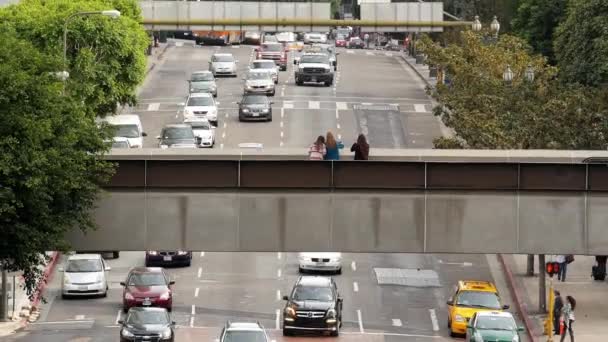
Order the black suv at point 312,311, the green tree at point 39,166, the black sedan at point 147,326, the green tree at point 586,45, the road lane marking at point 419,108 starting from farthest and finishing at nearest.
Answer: the road lane marking at point 419,108
the green tree at point 586,45
the black suv at point 312,311
the black sedan at point 147,326
the green tree at point 39,166

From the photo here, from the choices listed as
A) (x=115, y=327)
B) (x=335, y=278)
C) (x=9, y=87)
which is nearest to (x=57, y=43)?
(x=335, y=278)

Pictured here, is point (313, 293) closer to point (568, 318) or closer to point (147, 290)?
point (147, 290)

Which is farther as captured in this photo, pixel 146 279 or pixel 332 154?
pixel 146 279

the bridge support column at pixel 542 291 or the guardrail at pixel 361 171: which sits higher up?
the guardrail at pixel 361 171

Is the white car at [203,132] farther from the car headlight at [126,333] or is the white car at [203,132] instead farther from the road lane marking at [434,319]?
the car headlight at [126,333]

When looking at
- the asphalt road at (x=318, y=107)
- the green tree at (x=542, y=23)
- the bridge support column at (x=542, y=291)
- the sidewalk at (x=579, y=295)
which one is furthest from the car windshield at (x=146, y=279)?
the green tree at (x=542, y=23)

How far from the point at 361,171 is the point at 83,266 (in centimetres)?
1726

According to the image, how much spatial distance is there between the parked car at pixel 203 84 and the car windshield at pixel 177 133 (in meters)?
23.0

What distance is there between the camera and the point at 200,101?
310 ft

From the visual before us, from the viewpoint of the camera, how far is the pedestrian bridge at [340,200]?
4484cm

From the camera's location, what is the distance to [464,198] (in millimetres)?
45188

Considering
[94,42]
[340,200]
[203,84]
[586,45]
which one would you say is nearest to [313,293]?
[340,200]

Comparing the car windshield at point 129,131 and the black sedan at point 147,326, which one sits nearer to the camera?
the black sedan at point 147,326

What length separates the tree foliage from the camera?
67062 mm
